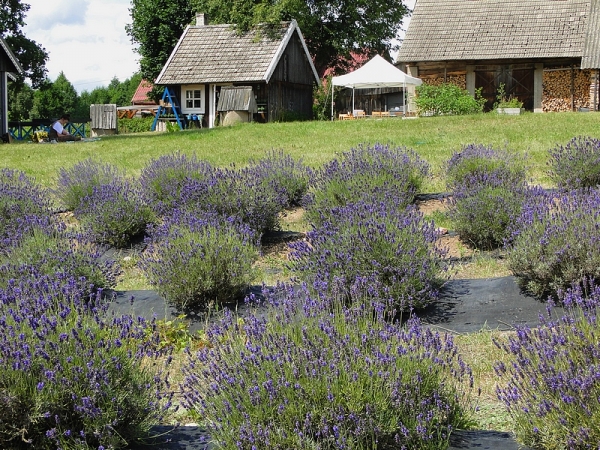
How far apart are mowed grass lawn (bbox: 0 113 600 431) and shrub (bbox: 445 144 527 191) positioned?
474mm

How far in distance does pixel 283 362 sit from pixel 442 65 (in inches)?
1102

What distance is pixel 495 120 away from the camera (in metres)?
18.4

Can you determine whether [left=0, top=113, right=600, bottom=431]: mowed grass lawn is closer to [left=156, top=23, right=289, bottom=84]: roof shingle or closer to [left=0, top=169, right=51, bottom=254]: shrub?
[left=0, top=169, right=51, bottom=254]: shrub

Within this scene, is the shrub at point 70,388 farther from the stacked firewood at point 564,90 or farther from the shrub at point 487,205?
the stacked firewood at point 564,90

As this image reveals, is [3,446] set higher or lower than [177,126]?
lower

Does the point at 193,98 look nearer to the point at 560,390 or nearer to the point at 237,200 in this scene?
the point at 237,200

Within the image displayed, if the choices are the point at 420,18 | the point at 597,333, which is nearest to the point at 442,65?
the point at 420,18

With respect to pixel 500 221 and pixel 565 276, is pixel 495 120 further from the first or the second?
pixel 565 276

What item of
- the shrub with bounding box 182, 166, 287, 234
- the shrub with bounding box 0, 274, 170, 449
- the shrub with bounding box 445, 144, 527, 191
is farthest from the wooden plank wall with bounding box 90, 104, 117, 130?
the shrub with bounding box 0, 274, 170, 449

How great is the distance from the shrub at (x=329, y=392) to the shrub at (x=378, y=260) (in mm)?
1572

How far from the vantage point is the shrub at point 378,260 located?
5.42m

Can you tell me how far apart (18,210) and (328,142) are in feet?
25.3

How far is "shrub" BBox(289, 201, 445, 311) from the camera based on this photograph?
5418mm

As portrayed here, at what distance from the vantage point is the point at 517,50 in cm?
2880
